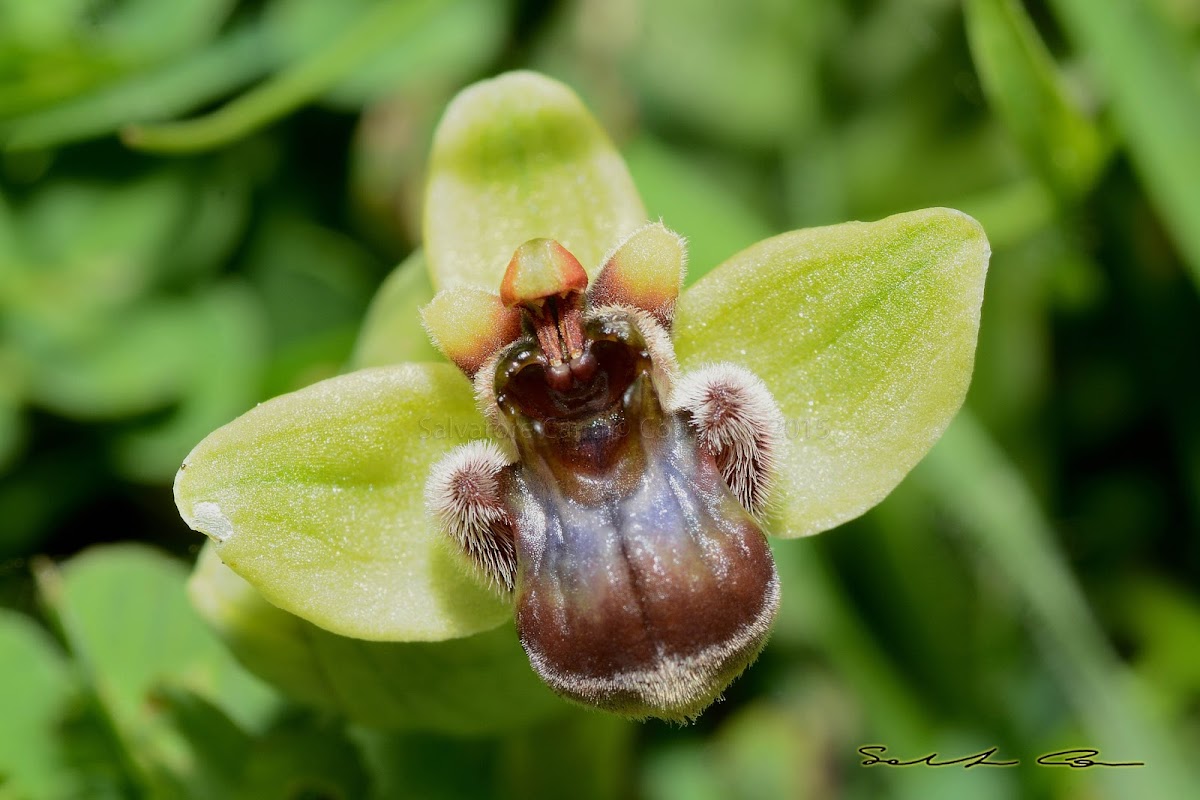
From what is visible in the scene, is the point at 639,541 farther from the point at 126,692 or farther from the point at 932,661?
the point at 932,661

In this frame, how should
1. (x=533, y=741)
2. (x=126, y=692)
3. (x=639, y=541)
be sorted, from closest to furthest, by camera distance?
1. (x=639, y=541)
2. (x=126, y=692)
3. (x=533, y=741)

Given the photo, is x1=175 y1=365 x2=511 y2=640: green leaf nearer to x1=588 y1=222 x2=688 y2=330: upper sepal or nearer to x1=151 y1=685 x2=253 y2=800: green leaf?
x1=588 y1=222 x2=688 y2=330: upper sepal

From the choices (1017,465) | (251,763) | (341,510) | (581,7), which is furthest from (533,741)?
(581,7)

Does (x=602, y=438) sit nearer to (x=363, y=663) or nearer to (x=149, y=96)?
(x=363, y=663)

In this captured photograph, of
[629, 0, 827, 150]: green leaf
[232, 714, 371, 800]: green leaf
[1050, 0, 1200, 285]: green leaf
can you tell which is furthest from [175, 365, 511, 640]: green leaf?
[629, 0, 827, 150]: green leaf

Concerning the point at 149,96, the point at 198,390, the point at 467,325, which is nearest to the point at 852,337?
the point at 467,325

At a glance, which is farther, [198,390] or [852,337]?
[198,390]
